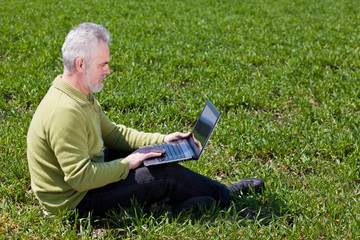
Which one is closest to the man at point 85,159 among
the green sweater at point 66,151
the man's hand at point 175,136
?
the green sweater at point 66,151

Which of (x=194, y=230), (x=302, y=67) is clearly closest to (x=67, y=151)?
(x=194, y=230)

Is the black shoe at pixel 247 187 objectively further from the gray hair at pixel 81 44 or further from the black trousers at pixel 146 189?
the gray hair at pixel 81 44

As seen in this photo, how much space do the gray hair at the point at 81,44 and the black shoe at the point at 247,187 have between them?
1.72 metres

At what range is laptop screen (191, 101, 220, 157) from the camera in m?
3.25

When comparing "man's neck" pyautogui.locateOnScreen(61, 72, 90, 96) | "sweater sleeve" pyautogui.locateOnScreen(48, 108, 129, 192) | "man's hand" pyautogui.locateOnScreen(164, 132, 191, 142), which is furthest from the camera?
"man's hand" pyautogui.locateOnScreen(164, 132, 191, 142)

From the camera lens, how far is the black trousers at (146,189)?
9.93 feet

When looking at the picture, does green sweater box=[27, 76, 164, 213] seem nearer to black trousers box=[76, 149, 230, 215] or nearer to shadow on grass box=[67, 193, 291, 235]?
black trousers box=[76, 149, 230, 215]

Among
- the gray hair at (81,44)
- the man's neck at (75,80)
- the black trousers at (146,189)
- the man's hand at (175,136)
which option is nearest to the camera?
the gray hair at (81,44)

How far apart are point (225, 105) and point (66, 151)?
11.0 feet

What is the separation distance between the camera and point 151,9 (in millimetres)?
12188

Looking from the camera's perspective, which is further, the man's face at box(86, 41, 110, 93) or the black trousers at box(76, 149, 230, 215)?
the black trousers at box(76, 149, 230, 215)

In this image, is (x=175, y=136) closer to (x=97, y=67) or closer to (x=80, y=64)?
(x=97, y=67)

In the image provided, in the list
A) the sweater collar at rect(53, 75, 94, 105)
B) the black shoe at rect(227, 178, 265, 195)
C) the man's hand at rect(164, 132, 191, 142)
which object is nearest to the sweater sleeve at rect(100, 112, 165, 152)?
the man's hand at rect(164, 132, 191, 142)

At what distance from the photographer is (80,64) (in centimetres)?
280
